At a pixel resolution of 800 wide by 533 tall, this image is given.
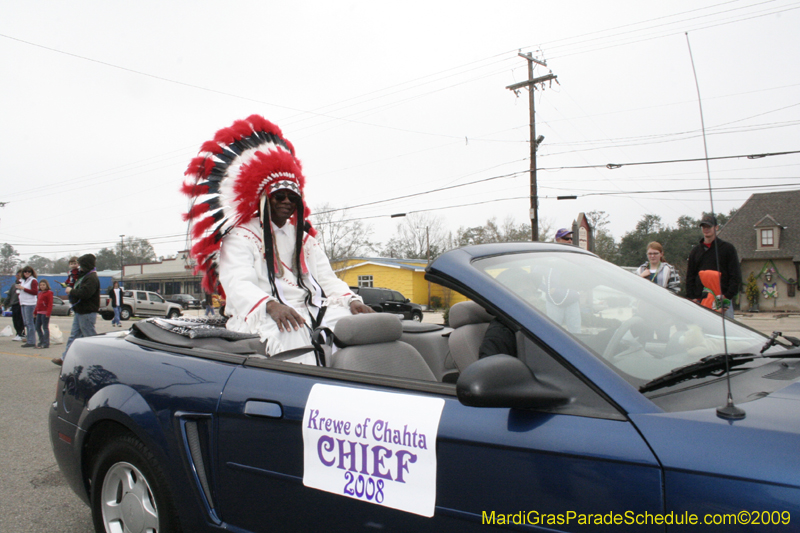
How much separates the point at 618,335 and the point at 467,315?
3.92 ft

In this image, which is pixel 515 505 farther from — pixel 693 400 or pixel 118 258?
pixel 118 258

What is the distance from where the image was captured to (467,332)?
8.86ft

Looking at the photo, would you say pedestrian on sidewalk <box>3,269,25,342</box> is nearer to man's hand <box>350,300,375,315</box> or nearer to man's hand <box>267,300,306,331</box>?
man's hand <box>350,300,375,315</box>

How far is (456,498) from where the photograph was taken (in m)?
1.40

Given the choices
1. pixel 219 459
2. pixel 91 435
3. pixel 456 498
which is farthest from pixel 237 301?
pixel 456 498

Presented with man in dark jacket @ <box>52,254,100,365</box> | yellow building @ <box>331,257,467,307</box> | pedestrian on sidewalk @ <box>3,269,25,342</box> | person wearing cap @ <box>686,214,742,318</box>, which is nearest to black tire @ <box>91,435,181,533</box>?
person wearing cap @ <box>686,214,742,318</box>

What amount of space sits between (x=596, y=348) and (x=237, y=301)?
2156 millimetres

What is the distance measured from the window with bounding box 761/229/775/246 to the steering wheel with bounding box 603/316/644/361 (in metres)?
36.5

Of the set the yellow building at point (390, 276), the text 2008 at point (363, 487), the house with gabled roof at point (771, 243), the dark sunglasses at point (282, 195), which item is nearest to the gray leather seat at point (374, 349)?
→ the text 2008 at point (363, 487)

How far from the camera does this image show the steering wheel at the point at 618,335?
1.50 metres

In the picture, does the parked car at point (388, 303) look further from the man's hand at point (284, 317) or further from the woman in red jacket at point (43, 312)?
the man's hand at point (284, 317)

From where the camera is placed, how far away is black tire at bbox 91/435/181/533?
202 centimetres

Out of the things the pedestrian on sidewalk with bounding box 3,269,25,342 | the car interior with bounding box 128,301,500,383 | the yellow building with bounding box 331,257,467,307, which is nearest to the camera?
the car interior with bounding box 128,301,500,383

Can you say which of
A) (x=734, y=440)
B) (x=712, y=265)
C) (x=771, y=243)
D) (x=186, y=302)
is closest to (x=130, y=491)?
(x=734, y=440)
